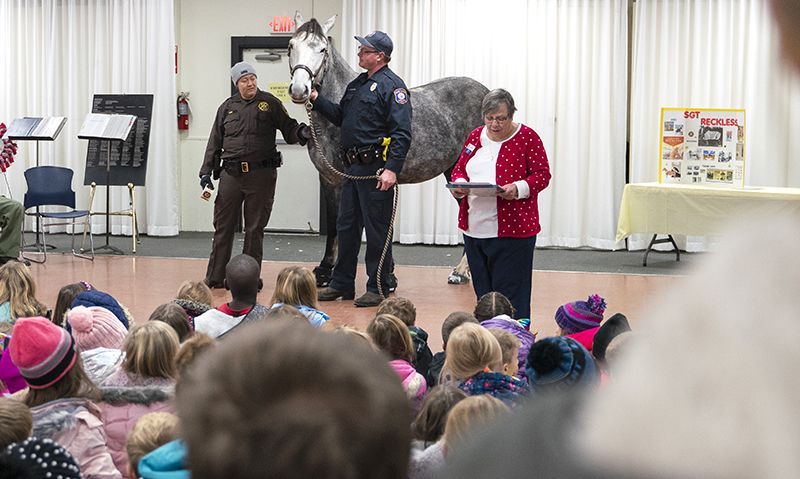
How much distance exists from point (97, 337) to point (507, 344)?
1486mm

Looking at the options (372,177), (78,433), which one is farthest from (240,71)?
(78,433)

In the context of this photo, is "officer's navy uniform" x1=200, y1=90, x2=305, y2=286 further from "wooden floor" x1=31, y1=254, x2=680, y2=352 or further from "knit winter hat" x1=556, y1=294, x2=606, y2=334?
"knit winter hat" x1=556, y1=294, x2=606, y2=334

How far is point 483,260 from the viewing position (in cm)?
590

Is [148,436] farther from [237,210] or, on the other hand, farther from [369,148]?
[237,210]

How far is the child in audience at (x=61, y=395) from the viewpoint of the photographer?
9.13 ft

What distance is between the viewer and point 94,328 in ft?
12.7

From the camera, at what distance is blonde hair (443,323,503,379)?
328 cm

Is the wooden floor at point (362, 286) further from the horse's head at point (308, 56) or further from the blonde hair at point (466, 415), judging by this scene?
the blonde hair at point (466, 415)

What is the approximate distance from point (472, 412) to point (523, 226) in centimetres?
345

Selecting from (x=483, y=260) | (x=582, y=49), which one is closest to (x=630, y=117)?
(x=582, y=49)

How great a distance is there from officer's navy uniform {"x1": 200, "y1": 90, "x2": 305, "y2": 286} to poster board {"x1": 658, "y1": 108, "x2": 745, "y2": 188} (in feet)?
12.4

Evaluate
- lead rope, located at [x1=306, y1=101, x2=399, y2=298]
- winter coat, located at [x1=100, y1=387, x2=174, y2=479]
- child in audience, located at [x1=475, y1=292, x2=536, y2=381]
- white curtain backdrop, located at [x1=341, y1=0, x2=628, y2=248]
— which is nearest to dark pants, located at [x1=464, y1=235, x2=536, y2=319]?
child in audience, located at [x1=475, y1=292, x2=536, y2=381]

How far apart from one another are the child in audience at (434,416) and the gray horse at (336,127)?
5.04m

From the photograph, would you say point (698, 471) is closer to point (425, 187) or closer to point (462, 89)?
point (462, 89)
